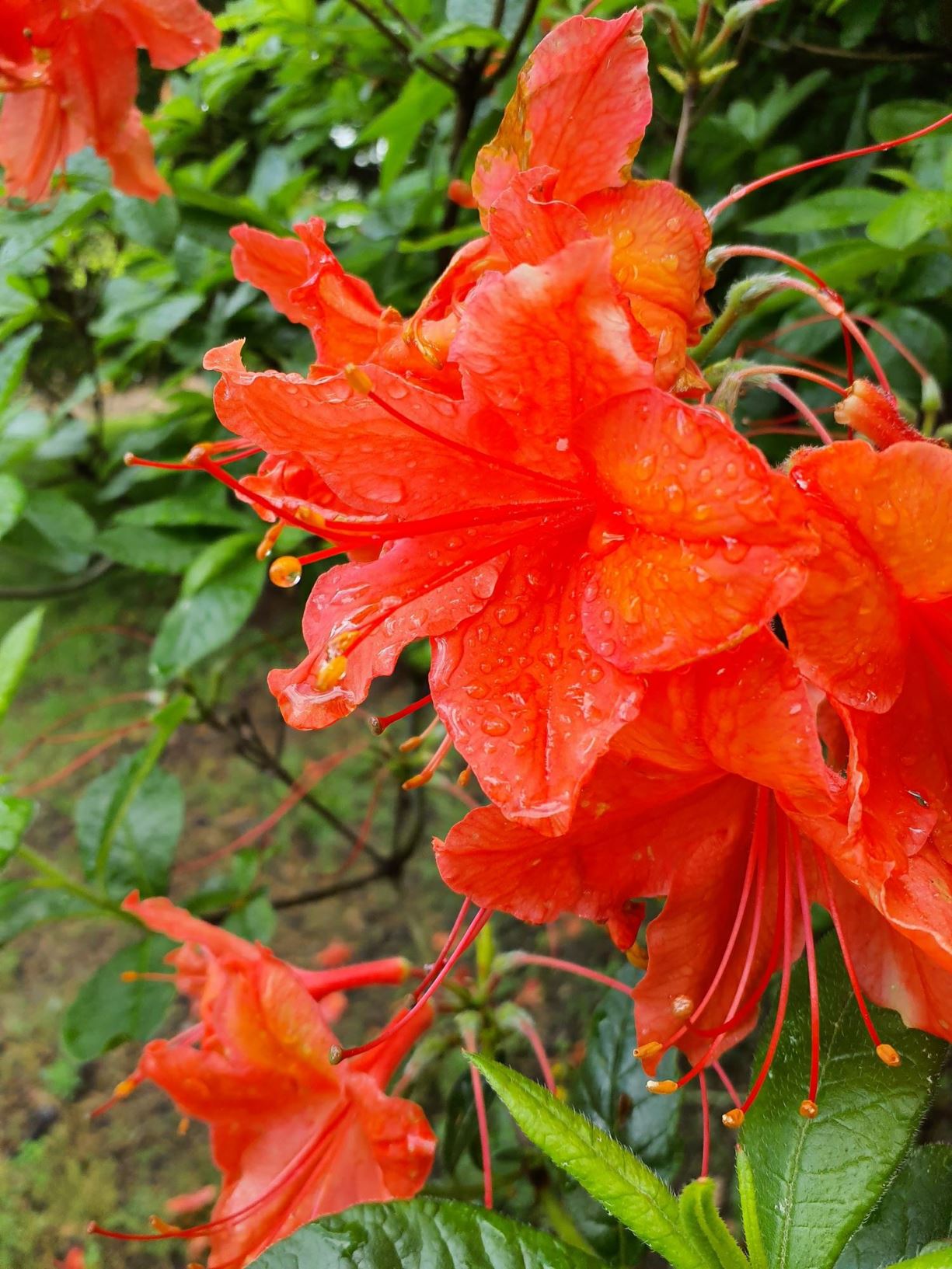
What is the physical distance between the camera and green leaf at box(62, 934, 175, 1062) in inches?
48.7

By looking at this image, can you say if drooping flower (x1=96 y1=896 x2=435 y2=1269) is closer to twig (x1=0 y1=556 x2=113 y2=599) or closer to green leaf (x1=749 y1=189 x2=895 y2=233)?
green leaf (x1=749 y1=189 x2=895 y2=233)

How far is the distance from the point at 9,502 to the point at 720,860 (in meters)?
0.92

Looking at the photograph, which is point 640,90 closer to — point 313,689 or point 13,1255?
point 313,689

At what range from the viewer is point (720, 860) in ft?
2.11

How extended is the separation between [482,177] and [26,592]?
1552 millimetres

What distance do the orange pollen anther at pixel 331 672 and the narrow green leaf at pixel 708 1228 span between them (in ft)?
0.98

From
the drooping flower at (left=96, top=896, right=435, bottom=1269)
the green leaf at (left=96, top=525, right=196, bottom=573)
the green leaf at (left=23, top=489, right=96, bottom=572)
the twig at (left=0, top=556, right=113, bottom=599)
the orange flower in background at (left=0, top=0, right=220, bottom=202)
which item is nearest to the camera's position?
the drooping flower at (left=96, top=896, right=435, bottom=1269)

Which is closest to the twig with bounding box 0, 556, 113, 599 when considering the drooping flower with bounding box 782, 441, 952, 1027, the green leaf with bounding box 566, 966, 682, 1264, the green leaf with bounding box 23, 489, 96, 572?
the green leaf with bounding box 23, 489, 96, 572

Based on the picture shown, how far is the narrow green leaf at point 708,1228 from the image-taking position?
18.7 inches

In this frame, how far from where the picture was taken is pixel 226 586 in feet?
4.30

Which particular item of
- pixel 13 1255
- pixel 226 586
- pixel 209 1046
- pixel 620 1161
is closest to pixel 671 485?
pixel 620 1161

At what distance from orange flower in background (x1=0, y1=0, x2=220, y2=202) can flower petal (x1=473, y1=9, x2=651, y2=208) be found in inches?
26.0

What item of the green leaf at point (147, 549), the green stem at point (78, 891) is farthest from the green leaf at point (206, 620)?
the green stem at point (78, 891)

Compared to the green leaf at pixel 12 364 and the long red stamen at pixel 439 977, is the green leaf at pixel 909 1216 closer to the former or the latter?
the long red stamen at pixel 439 977
